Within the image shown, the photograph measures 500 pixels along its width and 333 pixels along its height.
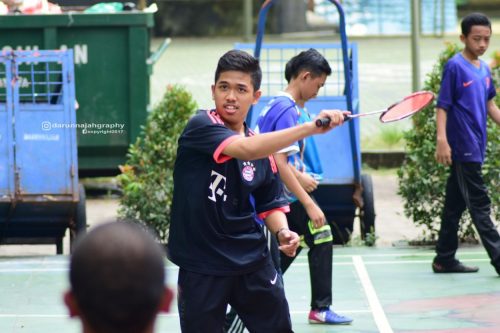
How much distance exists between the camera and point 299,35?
87.2ft

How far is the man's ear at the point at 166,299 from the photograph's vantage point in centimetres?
251

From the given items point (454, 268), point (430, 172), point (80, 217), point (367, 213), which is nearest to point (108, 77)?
point (80, 217)

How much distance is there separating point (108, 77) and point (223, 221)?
22.3 ft

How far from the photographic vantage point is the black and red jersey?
4715mm

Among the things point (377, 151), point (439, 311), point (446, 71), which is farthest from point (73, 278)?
point (377, 151)

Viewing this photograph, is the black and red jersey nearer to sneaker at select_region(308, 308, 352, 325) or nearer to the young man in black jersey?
the young man in black jersey

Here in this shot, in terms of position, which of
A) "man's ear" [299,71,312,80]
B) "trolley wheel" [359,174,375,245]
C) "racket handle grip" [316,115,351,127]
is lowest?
"trolley wheel" [359,174,375,245]

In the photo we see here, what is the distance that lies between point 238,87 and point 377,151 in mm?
9149

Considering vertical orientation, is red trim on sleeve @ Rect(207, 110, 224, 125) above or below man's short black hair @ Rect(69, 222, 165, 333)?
above

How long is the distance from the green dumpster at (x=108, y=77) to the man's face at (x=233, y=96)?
6.38m

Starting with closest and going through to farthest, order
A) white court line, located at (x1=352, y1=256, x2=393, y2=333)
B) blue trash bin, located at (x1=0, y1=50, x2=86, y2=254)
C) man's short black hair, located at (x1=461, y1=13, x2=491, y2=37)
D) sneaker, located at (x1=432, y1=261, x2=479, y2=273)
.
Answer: white court line, located at (x1=352, y1=256, x2=393, y2=333), man's short black hair, located at (x1=461, y1=13, x2=491, y2=37), sneaker, located at (x1=432, y1=261, x2=479, y2=273), blue trash bin, located at (x1=0, y1=50, x2=86, y2=254)

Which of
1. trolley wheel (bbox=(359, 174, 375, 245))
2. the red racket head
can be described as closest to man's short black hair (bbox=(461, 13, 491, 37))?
trolley wheel (bbox=(359, 174, 375, 245))

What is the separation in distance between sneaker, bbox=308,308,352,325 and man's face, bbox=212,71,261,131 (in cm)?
216

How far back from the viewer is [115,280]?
7.88 feet
